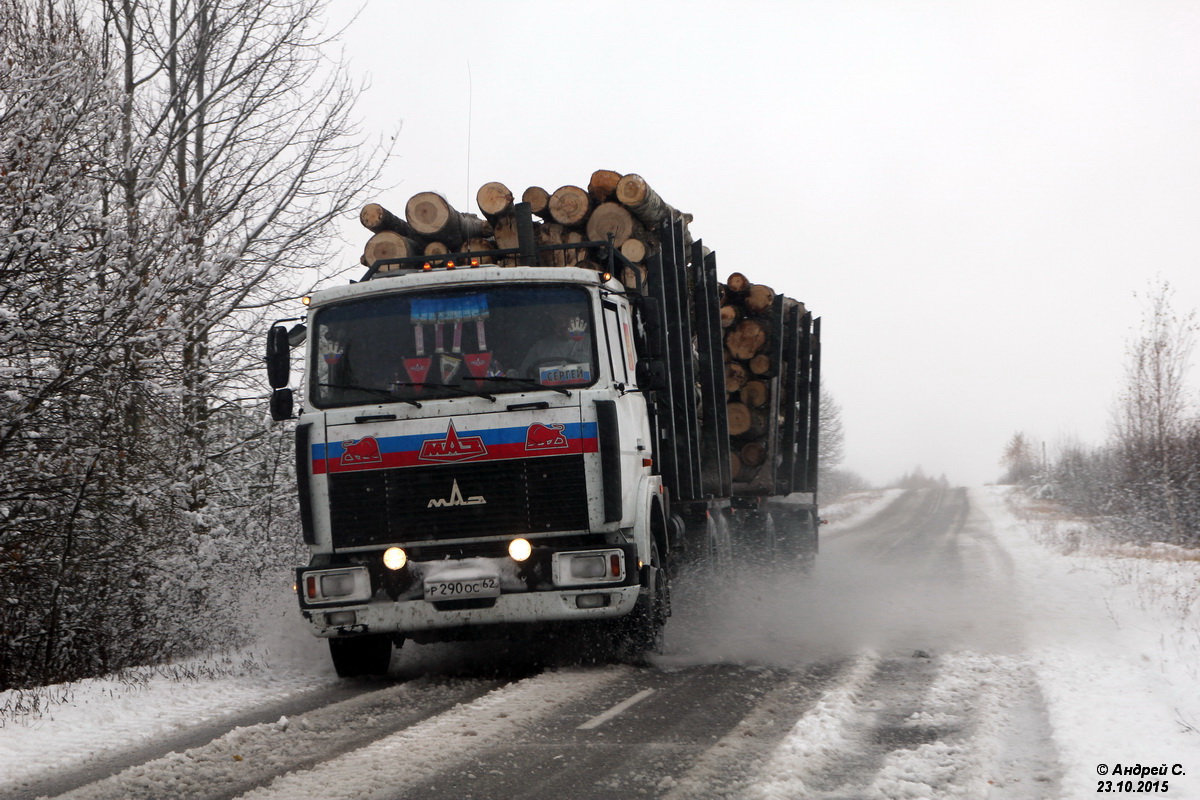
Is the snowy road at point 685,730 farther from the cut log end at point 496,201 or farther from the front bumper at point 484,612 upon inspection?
the cut log end at point 496,201

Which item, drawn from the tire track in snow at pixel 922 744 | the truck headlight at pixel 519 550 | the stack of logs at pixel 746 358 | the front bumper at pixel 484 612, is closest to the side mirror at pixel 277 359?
the front bumper at pixel 484 612

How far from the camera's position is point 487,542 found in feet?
21.6

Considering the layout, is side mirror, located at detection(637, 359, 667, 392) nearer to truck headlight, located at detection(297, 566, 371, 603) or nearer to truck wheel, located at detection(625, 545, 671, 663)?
truck wheel, located at detection(625, 545, 671, 663)

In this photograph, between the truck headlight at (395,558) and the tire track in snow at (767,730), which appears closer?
the tire track in snow at (767,730)

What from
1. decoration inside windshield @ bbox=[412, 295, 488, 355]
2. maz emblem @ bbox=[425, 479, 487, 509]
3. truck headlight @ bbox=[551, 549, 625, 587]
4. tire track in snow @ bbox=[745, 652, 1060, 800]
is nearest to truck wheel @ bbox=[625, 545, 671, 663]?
truck headlight @ bbox=[551, 549, 625, 587]

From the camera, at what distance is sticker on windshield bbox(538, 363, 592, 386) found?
6.80m

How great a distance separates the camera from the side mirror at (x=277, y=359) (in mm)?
7098

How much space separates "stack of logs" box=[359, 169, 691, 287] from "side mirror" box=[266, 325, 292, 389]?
1545mm

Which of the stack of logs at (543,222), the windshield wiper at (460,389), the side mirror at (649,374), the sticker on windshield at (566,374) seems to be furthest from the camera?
the stack of logs at (543,222)

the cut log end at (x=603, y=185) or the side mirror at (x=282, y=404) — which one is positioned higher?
the cut log end at (x=603, y=185)

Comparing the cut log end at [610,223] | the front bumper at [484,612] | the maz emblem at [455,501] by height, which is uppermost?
the cut log end at [610,223]

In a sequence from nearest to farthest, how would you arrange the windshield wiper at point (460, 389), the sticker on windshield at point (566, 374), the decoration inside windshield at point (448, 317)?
the windshield wiper at point (460, 389), the sticker on windshield at point (566, 374), the decoration inside windshield at point (448, 317)

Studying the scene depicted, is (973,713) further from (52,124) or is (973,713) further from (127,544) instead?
(52,124)

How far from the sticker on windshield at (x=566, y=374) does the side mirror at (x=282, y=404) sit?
1742 millimetres
